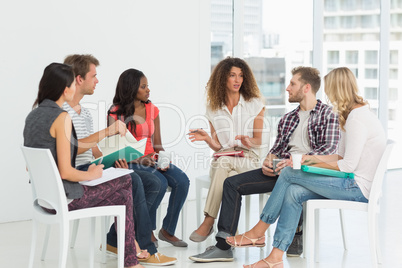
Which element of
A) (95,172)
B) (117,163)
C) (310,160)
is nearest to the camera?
(95,172)

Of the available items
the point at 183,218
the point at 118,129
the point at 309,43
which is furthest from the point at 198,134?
the point at 309,43

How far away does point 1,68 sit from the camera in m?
4.44

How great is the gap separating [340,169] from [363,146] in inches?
6.7

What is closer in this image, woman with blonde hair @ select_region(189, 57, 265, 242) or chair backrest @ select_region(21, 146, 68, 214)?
chair backrest @ select_region(21, 146, 68, 214)

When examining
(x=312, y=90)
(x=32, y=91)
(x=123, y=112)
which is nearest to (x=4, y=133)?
(x=32, y=91)

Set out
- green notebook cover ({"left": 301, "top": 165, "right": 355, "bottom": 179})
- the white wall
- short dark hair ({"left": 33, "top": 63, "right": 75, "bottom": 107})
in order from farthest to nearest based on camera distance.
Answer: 1. the white wall
2. green notebook cover ({"left": 301, "top": 165, "right": 355, "bottom": 179})
3. short dark hair ({"left": 33, "top": 63, "right": 75, "bottom": 107})

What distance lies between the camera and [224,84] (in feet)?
13.1

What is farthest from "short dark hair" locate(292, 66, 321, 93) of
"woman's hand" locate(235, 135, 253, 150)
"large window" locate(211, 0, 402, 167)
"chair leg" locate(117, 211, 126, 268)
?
"large window" locate(211, 0, 402, 167)

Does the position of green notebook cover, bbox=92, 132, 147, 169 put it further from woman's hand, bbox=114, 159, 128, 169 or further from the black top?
the black top

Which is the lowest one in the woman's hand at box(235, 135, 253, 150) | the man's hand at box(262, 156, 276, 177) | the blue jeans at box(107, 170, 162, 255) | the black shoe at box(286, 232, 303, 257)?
the black shoe at box(286, 232, 303, 257)

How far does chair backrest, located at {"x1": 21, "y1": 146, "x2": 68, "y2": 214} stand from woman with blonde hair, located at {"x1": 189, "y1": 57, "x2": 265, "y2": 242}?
1.12 meters

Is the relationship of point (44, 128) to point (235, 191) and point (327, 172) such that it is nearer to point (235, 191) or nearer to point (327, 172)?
point (235, 191)

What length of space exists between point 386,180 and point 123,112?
397 centimetres

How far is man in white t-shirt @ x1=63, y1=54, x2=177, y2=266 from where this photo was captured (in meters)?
3.32
